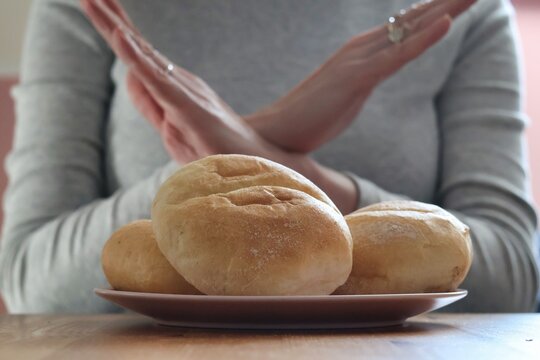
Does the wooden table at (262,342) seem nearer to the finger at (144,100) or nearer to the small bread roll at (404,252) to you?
the small bread roll at (404,252)

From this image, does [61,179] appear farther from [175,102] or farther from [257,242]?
[257,242]

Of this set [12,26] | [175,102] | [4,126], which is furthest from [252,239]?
[12,26]

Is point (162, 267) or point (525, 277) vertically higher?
point (162, 267)

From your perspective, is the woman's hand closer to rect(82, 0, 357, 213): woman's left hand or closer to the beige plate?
rect(82, 0, 357, 213): woman's left hand

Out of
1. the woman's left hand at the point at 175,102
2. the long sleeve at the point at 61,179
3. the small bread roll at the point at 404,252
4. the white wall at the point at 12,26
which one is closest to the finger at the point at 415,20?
the woman's left hand at the point at 175,102

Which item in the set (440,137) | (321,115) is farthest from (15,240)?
(440,137)

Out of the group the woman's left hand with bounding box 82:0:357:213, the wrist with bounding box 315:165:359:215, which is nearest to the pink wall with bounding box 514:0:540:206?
the wrist with bounding box 315:165:359:215

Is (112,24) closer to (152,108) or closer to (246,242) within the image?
(152,108)

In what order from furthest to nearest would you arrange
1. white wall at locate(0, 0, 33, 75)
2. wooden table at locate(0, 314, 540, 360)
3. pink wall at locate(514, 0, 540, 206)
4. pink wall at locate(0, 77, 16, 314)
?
1. pink wall at locate(514, 0, 540, 206)
2. white wall at locate(0, 0, 33, 75)
3. pink wall at locate(0, 77, 16, 314)
4. wooden table at locate(0, 314, 540, 360)
